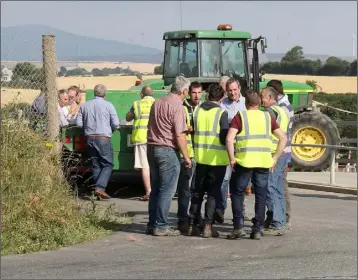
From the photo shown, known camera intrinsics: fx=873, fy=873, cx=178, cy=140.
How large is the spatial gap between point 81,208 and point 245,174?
2.21 metres

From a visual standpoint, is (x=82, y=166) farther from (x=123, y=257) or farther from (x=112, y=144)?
(x=123, y=257)

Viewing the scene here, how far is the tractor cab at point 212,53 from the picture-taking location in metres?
16.7

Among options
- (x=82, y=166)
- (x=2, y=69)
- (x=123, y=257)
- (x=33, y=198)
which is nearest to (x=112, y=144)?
(x=82, y=166)

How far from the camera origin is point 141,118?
13234mm

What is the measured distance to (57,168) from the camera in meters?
10.8

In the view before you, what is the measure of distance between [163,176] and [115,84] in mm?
45553

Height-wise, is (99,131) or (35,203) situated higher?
(99,131)

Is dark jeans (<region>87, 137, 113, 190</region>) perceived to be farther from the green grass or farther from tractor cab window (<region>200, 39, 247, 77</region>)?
tractor cab window (<region>200, 39, 247, 77</region>)

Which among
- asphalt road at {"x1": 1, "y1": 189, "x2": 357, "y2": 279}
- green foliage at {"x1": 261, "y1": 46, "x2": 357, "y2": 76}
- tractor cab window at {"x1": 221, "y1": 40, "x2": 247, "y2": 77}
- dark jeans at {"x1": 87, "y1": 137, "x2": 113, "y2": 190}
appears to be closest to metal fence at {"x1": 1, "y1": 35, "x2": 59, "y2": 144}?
dark jeans at {"x1": 87, "y1": 137, "x2": 113, "y2": 190}

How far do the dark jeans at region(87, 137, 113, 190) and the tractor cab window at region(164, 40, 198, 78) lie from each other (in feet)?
11.8

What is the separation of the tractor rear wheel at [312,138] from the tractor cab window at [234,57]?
7.37 ft

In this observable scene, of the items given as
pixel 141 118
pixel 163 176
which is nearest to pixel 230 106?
pixel 163 176

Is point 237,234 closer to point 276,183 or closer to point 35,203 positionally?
point 276,183

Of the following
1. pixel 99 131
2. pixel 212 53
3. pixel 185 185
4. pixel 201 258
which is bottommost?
pixel 201 258
